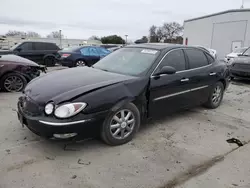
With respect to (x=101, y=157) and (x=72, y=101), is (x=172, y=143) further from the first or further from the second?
(x=72, y=101)

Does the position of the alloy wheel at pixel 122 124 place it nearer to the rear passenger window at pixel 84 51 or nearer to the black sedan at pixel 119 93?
the black sedan at pixel 119 93

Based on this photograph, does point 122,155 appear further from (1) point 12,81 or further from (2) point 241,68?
(2) point 241,68

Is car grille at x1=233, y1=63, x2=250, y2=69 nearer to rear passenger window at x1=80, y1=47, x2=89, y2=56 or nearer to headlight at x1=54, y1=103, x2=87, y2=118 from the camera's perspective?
rear passenger window at x1=80, y1=47, x2=89, y2=56

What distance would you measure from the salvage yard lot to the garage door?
18908mm

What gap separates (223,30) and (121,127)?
22124mm

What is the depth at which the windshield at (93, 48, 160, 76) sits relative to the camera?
3979mm

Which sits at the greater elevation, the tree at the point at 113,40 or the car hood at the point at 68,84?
the tree at the point at 113,40

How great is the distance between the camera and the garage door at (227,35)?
20.8m

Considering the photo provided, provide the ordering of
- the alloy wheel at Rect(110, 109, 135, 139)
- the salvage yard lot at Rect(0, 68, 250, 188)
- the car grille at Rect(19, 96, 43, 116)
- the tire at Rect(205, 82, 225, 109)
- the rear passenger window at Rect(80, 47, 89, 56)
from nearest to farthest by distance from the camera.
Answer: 1. the salvage yard lot at Rect(0, 68, 250, 188)
2. the car grille at Rect(19, 96, 43, 116)
3. the alloy wheel at Rect(110, 109, 135, 139)
4. the tire at Rect(205, 82, 225, 109)
5. the rear passenger window at Rect(80, 47, 89, 56)

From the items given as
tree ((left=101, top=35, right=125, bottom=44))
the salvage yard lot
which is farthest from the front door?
tree ((left=101, top=35, right=125, bottom=44))

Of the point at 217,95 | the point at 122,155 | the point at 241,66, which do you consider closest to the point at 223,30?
the point at 241,66

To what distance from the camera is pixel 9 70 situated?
643cm

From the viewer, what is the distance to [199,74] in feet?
15.5

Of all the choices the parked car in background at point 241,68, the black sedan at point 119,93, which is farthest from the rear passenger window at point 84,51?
the black sedan at point 119,93
